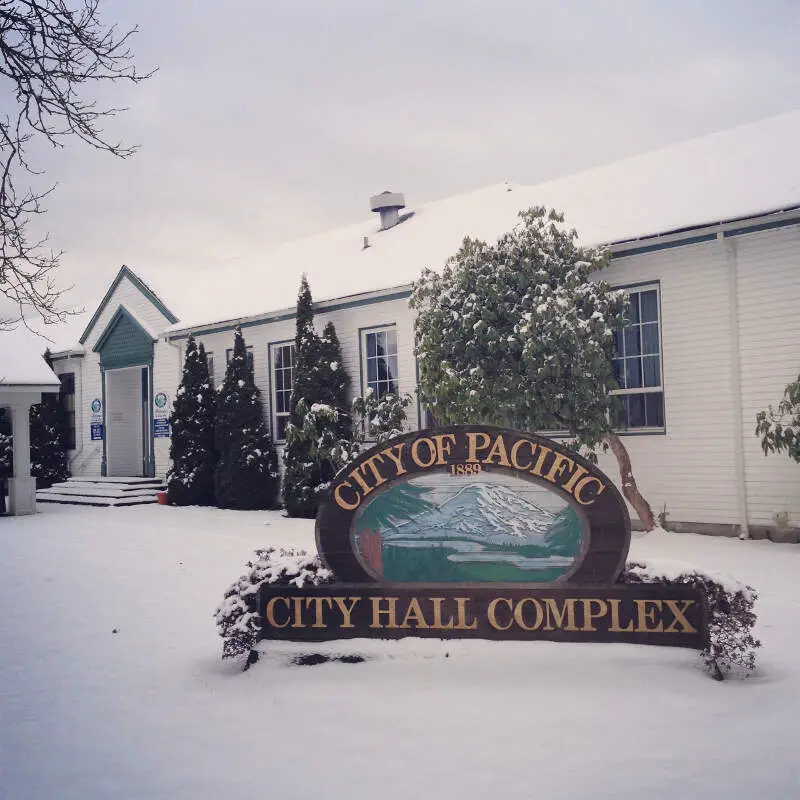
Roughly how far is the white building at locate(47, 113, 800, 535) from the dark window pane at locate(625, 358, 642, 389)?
0.01m

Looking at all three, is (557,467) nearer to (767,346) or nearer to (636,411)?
(767,346)

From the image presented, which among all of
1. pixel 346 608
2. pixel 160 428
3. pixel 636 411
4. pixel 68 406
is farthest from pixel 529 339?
pixel 68 406

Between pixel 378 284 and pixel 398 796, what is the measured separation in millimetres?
11910

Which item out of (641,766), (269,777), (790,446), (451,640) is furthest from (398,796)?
(790,446)

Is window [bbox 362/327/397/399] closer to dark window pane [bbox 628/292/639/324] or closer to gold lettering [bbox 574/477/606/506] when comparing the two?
dark window pane [bbox 628/292/639/324]

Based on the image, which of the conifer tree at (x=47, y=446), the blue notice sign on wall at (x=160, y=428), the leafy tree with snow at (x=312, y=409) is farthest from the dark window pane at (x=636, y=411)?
the conifer tree at (x=47, y=446)

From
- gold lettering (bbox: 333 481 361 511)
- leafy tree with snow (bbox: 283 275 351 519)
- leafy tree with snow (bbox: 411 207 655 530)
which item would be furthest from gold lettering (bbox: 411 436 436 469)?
leafy tree with snow (bbox: 283 275 351 519)

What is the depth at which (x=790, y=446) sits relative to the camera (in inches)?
391

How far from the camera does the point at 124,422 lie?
75.1ft

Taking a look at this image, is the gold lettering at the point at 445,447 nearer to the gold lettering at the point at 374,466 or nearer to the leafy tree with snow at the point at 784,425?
the gold lettering at the point at 374,466

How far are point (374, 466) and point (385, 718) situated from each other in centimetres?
182

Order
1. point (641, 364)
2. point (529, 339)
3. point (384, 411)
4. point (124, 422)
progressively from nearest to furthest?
point (529, 339), point (641, 364), point (384, 411), point (124, 422)

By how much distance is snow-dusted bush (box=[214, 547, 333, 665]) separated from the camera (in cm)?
605

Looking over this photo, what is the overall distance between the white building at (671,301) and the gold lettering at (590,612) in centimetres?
596
